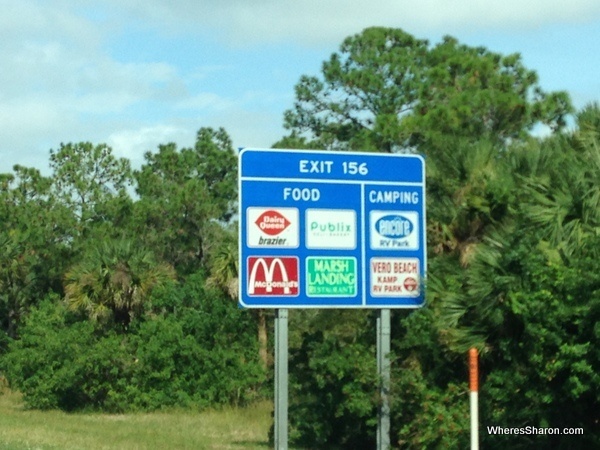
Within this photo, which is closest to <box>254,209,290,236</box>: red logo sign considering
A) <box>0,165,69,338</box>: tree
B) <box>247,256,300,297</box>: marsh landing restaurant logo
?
<box>247,256,300,297</box>: marsh landing restaurant logo

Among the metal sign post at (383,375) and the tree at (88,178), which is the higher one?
the tree at (88,178)

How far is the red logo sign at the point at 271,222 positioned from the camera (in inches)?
682

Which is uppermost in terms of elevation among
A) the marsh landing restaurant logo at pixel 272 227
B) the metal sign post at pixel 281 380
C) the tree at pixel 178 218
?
the tree at pixel 178 218

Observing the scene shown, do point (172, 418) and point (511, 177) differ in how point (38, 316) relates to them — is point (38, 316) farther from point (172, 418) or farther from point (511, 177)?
point (511, 177)

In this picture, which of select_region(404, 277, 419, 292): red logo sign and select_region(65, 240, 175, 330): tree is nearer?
select_region(404, 277, 419, 292): red logo sign

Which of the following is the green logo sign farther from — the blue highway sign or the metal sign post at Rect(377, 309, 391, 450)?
the metal sign post at Rect(377, 309, 391, 450)

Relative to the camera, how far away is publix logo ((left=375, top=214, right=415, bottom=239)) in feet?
59.8

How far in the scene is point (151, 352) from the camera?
124ft

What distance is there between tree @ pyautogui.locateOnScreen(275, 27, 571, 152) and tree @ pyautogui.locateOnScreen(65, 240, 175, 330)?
28.8 ft

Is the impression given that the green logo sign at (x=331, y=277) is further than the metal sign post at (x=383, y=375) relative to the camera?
No

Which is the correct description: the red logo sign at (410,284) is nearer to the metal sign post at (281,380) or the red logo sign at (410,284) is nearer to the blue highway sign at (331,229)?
the blue highway sign at (331,229)

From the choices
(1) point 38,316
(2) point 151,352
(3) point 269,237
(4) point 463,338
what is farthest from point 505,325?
(1) point 38,316

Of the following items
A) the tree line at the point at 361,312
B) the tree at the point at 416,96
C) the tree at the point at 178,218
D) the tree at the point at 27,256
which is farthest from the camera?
the tree at the point at 178,218

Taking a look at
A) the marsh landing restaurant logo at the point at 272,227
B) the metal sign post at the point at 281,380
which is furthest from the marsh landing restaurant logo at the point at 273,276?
the metal sign post at the point at 281,380
